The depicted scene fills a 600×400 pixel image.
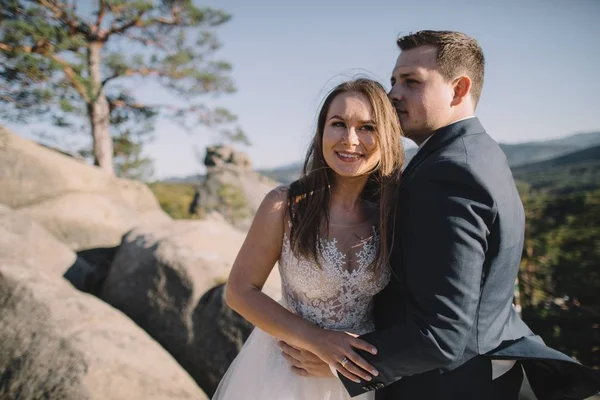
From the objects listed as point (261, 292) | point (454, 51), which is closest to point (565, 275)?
point (454, 51)

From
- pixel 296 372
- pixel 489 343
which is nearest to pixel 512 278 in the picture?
pixel 489 343

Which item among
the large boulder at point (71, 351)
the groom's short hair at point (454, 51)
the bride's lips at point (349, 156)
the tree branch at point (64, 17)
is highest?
the tree branch at point (64, 17)

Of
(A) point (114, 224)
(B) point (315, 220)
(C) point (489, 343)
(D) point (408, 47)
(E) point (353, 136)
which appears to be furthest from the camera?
(A) point (114, 224)

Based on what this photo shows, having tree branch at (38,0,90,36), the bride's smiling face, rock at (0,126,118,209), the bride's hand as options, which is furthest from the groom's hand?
tree branch at (38,0,90,36)

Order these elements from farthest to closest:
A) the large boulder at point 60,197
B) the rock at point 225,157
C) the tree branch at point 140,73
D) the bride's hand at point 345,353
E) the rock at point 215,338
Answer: the rock at point 225,157
the tree branch at point 140,73
the large boulder at point 60,197
the rock at point 215,338
the bride's hand at point 345,353

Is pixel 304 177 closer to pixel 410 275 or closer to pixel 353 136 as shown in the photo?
pixel 353 136

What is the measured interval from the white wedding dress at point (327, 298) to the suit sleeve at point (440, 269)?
38 cm

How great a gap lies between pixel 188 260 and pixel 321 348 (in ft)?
10.4

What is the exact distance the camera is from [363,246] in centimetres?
198

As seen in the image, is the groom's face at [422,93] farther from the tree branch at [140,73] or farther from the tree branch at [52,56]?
the tree branch at [140,73]

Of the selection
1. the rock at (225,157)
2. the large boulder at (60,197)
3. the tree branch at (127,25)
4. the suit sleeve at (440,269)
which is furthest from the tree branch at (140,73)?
the suit sleeve at (440,269)

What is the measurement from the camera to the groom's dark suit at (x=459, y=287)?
1.48m

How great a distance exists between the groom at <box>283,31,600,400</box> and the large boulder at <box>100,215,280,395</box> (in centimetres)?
251

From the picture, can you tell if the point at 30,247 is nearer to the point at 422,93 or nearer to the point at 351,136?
the point at 351,136
